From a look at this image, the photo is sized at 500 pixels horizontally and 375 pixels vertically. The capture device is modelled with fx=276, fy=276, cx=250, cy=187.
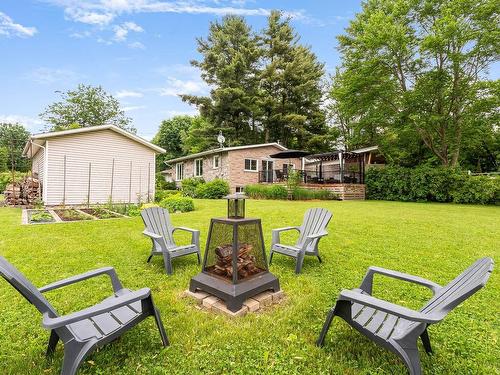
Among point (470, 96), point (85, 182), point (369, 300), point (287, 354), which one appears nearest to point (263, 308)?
point (287, 354)

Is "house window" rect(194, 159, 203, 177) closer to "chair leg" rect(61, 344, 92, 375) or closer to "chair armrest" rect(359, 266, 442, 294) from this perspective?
"chair armrest" rect(359, 266, 442, 294)

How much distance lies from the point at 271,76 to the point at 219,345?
27.1m

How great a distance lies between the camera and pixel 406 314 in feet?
5.60

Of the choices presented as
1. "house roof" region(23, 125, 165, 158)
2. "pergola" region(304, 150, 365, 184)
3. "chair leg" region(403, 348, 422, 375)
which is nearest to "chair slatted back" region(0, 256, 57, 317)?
"chair leg" region(403, 348, 422, 375)

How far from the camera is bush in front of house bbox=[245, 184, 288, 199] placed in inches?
640

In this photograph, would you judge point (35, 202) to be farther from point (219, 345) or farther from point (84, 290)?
point (219, 345)

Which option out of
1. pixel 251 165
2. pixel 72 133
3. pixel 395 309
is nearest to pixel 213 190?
pixel 251 165

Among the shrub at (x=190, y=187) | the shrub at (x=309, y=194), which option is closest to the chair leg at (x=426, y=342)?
the shrub at (x=309, y=194)

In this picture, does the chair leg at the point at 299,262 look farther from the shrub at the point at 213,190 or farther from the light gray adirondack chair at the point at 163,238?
the shrub at the point at 213,190

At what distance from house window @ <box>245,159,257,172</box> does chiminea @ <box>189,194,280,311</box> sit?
17695mm

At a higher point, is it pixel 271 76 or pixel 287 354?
pixel 271 76

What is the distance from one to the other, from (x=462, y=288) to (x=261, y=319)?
1635 mm

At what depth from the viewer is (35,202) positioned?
39.3 ft

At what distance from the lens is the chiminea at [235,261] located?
2787mm
